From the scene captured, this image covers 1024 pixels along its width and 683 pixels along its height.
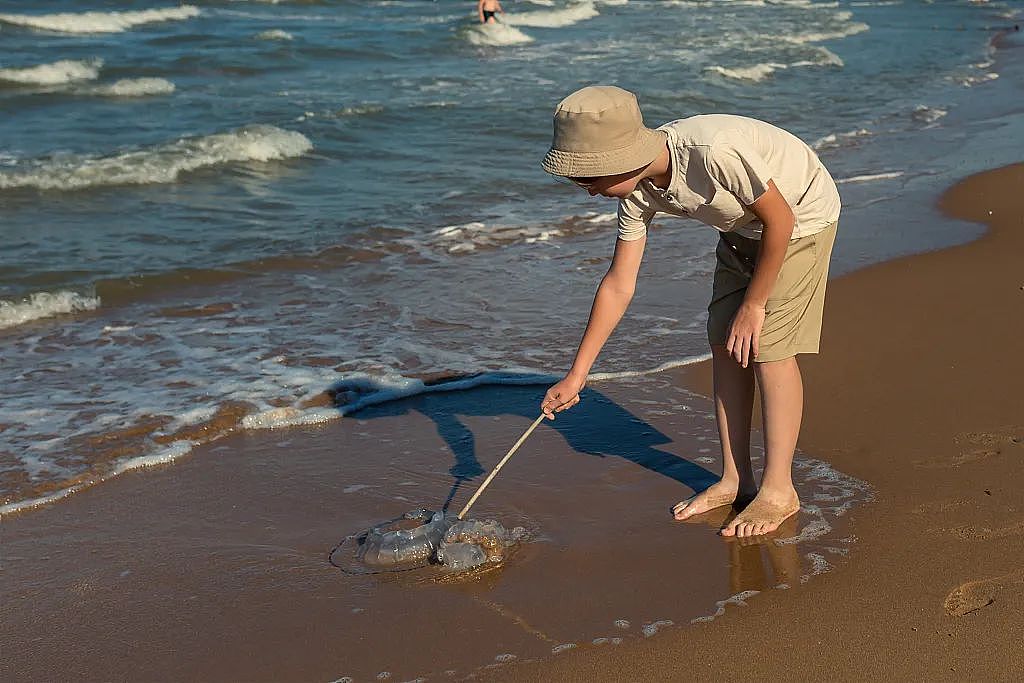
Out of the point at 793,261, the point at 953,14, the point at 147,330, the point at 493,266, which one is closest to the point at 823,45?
the point at 953,14

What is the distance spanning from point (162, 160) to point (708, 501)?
25.1 ft

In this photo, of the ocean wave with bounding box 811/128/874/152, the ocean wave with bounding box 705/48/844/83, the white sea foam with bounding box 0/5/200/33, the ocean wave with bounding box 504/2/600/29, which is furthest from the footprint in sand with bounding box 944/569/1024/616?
the ocean wave with bounding box 504/2/600/29

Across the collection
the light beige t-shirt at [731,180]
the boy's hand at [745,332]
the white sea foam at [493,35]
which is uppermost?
the light beige t-shirt at [731,180]

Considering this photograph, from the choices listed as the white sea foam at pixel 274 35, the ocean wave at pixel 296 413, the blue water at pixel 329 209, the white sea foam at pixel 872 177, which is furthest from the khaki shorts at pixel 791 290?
the white sea foam at pixel 274 35

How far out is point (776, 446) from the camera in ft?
11.5

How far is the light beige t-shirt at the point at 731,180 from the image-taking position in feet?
9.83

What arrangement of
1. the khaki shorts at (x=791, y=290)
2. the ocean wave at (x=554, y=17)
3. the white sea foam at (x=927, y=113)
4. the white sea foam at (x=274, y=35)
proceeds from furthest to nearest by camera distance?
1. the ocean wave at (x=554, y=17)
2. the white sea foam at (x=274, y=35)
3. the white sea foam at (x=927, y=113)
4. the khaki shorts at (x=791, y=290)

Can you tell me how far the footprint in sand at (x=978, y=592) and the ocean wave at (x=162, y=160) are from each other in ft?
25.9

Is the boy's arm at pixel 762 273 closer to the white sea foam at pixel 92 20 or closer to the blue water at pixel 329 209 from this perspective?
the blue water at pixel 329 209

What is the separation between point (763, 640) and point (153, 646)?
1541 mm

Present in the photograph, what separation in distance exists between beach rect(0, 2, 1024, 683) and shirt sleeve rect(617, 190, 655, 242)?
0.89m

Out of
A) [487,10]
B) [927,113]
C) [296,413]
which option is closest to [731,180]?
[296,413]

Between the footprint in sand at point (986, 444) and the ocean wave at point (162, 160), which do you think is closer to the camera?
the footprint in sand at point (986, 444)

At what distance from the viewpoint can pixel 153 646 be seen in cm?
Result: 312
